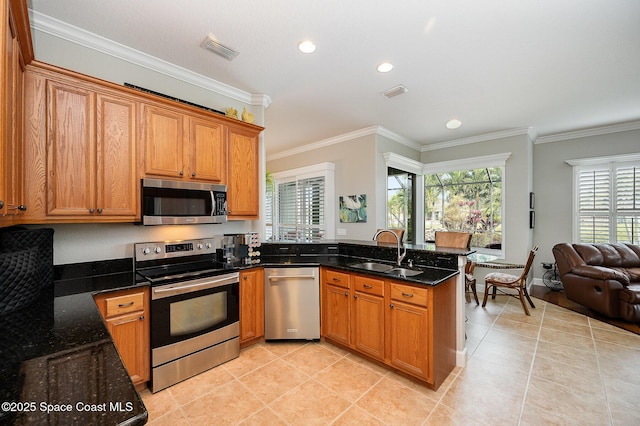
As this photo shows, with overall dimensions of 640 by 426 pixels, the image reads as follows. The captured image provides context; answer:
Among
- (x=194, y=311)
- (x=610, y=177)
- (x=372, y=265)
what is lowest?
(x=194, y=311)

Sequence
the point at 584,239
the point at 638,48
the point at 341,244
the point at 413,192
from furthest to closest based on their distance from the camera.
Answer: the point at 413,192 < the point at 584,239 < the point at 341,244 < the point at 638,48

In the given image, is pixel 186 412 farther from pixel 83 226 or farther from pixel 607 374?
pixel 607 374

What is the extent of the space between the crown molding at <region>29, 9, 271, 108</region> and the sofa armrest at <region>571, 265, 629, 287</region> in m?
5.18

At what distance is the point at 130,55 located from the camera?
268 centimetres

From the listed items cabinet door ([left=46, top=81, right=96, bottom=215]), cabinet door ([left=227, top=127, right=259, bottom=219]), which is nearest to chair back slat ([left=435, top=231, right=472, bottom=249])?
cabinet door ([left=227, top=127, right=259, bottom=219])

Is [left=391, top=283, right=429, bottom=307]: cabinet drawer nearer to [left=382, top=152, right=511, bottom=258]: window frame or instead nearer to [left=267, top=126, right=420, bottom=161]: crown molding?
[left=382, top=152, right=511, bottom=258]: window frame

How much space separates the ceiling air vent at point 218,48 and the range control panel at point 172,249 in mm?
1899

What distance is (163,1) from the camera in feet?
6.78

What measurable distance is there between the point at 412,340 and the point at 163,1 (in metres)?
3.29

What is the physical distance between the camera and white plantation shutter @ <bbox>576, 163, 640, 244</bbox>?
15.8ft

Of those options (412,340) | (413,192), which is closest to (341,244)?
(412,340)

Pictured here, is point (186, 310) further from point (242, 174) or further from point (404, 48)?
point (404, 48)

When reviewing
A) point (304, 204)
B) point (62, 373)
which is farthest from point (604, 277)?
point (62, 373)

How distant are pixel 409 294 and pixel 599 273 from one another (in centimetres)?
351
